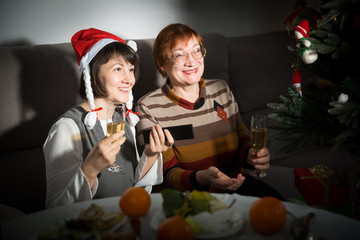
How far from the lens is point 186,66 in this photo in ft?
5.45

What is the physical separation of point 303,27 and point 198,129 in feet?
2.25

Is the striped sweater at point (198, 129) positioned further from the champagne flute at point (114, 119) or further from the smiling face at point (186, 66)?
the champagne flute at point (114, 119)

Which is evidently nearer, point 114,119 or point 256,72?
point 114,119

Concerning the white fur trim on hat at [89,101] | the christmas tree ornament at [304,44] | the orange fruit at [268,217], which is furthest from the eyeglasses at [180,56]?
the orange fruit at [268,217]

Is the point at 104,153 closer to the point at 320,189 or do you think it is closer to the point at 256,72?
the point at 320,189

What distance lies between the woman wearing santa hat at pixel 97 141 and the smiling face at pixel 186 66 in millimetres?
184

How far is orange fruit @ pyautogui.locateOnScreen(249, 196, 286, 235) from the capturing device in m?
0.84

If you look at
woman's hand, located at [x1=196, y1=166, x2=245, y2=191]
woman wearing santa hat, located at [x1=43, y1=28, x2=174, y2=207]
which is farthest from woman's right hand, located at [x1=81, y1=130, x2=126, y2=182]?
woman's hand, located at [x1=196, y1=166, x2=245, y2=191]

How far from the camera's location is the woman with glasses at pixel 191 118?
1664 millimetres

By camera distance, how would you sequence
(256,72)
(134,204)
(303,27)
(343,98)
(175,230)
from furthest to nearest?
(256,72), (303,27), (343,98), (134,204), (175,230)

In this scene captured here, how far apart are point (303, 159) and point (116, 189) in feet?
4.12

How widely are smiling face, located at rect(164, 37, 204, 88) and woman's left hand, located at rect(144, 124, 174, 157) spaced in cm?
38

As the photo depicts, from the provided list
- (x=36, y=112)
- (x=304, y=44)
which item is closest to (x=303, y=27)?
(x=304, y=44)

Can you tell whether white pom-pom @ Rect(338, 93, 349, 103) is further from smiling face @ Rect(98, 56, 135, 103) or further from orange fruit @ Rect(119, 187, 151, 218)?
smiling face @ Rect(98, 56, 135, 103)
